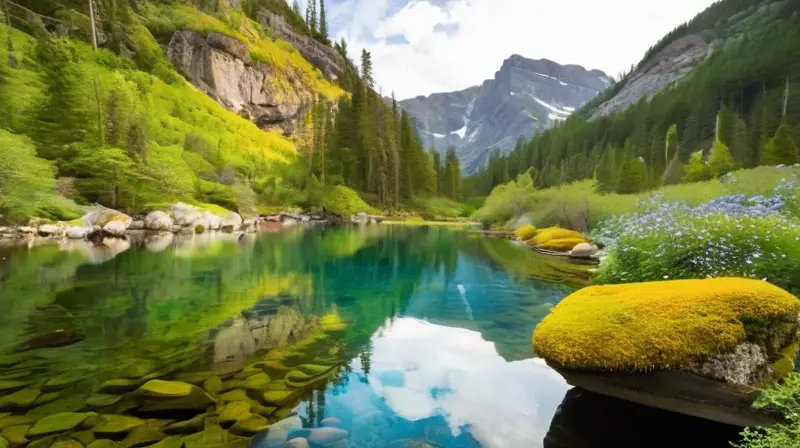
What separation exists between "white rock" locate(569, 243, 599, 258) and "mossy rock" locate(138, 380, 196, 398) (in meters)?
18.4

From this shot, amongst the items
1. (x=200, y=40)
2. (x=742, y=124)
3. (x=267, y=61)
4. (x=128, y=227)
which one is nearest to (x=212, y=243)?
(x=128, y=227)

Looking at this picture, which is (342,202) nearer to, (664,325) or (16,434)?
(16,434)

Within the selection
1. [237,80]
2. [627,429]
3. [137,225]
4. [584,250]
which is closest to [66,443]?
[627,429]

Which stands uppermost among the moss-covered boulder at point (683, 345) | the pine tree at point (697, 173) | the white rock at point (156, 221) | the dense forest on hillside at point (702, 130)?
the dense forest on hillside at point (702, 130)

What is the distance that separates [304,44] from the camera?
11994 centimetres

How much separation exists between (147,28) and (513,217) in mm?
86850

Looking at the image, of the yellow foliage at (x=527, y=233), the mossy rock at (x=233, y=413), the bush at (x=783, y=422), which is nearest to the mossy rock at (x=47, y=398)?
the mossy rock at (x=233, y=413)

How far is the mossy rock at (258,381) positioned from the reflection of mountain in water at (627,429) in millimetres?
3845

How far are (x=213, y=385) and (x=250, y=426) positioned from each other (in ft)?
4.36

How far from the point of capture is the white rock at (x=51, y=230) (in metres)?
23.9

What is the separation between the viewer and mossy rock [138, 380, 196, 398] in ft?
16.5

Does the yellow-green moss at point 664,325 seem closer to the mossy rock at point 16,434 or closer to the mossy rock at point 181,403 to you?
the mossy rock at point 181,403

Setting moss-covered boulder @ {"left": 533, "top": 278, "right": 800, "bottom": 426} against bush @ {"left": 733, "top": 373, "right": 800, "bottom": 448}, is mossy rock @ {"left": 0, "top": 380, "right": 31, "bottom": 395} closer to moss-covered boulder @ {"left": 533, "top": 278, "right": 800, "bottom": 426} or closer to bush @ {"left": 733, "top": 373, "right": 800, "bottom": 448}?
moss-covered boulder @ {"left": 533, "top": 278, "right": 800, "bottom": 426}

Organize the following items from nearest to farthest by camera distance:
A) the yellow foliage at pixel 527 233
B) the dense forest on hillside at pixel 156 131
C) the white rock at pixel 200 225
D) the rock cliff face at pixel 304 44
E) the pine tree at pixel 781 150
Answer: the yellow foliage at pixel 527 233 → the dense forest on hillside at pixel 156 131 → the white rock at pixel 200 225 → the pine tree at pixel 781 150 → the rock cliff face at pixel 304 44
